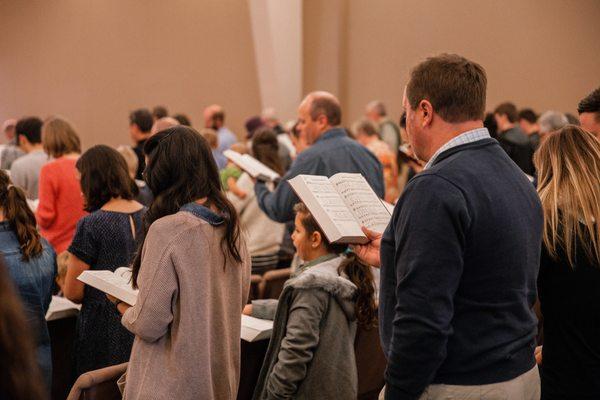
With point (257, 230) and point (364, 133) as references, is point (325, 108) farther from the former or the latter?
point (364, 133)

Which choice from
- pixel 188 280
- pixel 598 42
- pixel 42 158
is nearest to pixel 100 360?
pixel 188 280

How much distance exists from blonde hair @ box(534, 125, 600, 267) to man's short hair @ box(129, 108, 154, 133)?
4.09 metres

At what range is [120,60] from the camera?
9.80 metres

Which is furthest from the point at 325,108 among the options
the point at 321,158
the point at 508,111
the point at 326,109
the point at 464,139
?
the point at 508,111

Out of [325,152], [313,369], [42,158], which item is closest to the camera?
[313,369]

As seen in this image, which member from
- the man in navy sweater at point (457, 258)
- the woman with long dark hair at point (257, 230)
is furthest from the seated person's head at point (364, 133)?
the man in navy sweater at point (457, 258)

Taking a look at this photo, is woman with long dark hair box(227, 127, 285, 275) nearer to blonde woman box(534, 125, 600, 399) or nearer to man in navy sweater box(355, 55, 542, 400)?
blonde woman box(534, 125, 600, 399)

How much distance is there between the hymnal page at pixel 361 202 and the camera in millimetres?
2166

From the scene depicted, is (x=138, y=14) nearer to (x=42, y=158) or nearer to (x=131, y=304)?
(x=42, y=158)

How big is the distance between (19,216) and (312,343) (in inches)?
49.4

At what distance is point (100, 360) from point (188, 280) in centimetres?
116

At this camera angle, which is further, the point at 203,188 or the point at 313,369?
the point at 313,369

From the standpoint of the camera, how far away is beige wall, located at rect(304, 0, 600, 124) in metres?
8.71

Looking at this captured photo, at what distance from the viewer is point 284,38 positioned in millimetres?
10328
